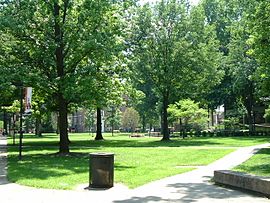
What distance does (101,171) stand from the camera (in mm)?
12086

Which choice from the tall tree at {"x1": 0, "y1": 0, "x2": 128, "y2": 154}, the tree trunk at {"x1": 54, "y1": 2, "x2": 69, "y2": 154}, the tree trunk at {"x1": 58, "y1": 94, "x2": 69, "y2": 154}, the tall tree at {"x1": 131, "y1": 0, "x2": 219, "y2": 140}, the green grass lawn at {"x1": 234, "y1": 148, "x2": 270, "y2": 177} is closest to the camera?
the green grass lawn at {"x1": 234, "y1": 148, "x2": 270, "y2": 177}

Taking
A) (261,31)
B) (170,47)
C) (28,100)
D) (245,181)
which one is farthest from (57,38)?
(170,47)

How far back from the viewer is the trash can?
39.5ft

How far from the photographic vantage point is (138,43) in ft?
143

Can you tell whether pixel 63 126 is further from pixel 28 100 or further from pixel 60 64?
pixel 28 100

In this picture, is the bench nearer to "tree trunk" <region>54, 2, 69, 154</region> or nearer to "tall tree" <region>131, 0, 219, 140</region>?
"tree trunk" <region>54, 2, 69, 154</region>

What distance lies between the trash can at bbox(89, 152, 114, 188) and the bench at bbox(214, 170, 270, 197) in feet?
10.0

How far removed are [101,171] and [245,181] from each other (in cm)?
397

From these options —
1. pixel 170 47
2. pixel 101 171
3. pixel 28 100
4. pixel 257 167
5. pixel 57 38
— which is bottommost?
pixel 257 167

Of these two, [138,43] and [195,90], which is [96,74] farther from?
[195,90]

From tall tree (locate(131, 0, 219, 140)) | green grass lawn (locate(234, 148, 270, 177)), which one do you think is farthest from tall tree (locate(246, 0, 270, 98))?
tall tree (locate(131, 0, 219, 140))

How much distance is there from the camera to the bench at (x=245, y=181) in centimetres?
1003

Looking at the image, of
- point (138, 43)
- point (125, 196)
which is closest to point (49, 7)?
point (125, 196)

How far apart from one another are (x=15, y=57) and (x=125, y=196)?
1541 cm
